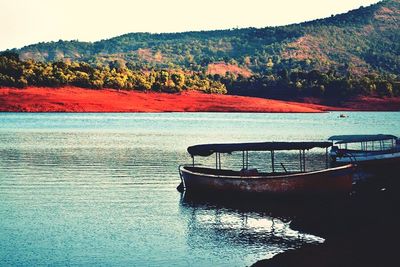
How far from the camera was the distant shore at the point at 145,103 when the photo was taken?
14638cm

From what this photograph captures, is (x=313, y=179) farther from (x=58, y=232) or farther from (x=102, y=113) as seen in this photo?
(x=102, y=113)

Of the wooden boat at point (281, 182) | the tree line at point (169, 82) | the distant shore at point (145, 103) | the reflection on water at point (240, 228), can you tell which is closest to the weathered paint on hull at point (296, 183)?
the wooden boat at point (281, 182)

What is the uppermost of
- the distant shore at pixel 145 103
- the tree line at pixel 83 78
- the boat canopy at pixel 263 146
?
the tree line at pixel 83 78

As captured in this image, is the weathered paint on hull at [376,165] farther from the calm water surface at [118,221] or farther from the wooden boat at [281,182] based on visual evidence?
the calm water surface at [118,221]

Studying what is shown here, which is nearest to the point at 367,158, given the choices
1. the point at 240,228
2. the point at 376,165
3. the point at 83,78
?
the point at 376,165

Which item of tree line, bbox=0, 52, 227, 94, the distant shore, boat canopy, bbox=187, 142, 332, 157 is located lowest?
the distant shore

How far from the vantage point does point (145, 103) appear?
160250 mm

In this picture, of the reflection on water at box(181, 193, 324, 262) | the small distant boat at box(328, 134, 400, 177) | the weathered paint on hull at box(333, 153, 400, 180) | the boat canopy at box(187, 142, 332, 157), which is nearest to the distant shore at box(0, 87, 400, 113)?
the small distant boat at box(328, 134, 400, 177)

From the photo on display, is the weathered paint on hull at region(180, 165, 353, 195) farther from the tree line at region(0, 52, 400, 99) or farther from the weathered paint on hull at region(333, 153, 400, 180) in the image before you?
the tree line at region(0, 52, 400, 99)

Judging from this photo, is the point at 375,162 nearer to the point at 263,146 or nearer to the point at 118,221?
the point at 263,146

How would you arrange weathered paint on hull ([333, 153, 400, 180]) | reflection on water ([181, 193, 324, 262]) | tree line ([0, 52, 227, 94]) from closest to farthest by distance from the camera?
reflection on water ([181, 193, 324, 262]), weathered paint on hull ([333, 153, 400, 180]), tree line ([0, 52, 227, 94])

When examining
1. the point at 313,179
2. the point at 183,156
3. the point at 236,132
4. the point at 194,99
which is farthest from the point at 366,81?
the point at 313,179

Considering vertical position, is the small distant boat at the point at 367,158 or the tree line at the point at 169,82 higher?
the tree line at the point at 169,82

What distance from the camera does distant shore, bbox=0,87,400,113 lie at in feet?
480
